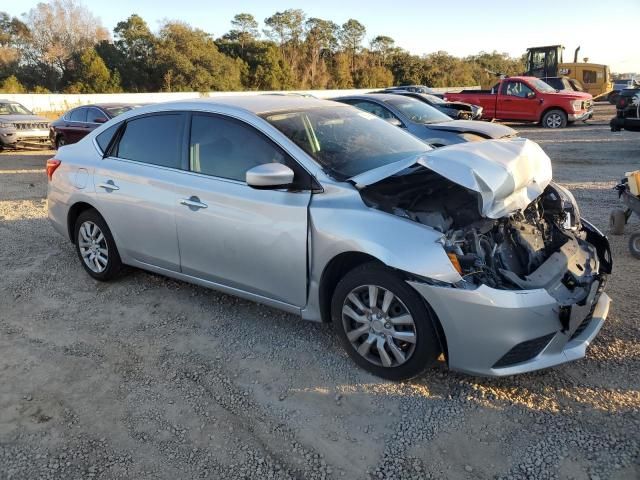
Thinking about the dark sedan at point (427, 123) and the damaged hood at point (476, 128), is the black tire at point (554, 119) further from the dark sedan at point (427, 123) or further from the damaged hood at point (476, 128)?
the damaged hood at point (476, 128)

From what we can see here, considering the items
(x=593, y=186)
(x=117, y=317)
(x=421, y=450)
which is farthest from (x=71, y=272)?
(x=593, y=186)

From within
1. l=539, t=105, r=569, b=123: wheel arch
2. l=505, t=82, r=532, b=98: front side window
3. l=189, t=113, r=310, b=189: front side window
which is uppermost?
l=505, t=82, r=532, b=98: front side window

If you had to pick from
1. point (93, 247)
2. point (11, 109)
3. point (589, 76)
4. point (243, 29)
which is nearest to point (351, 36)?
point (243, 29)

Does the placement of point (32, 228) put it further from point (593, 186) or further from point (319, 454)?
point (593, 186)

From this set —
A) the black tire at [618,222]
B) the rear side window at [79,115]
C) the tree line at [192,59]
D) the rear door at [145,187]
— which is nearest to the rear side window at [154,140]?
the rear door at [145,187]

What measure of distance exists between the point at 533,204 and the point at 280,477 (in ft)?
8.22

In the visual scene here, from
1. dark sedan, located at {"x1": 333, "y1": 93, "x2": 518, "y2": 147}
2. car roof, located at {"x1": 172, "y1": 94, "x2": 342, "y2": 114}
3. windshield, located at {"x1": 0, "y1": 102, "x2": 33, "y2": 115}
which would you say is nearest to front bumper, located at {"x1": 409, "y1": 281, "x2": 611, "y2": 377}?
car roof, located at {"x1": 172, "y1": 94, "x2": 342, "y2": 114}

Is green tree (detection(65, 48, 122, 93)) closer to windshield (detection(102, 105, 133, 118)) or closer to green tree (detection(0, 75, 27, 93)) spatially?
green tree (detection(0, 75, 27, 93))

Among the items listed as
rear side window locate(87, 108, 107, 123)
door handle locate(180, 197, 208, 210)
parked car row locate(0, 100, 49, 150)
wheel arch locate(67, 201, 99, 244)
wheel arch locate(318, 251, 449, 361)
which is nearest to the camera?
wheel arch locate(318, 251, 449, 361)

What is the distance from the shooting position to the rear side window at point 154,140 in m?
4.14

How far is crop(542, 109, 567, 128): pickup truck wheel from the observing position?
59.9ft

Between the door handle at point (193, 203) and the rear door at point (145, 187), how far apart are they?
4.7 inches

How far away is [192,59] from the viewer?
159 ft

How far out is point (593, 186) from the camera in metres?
8.53
